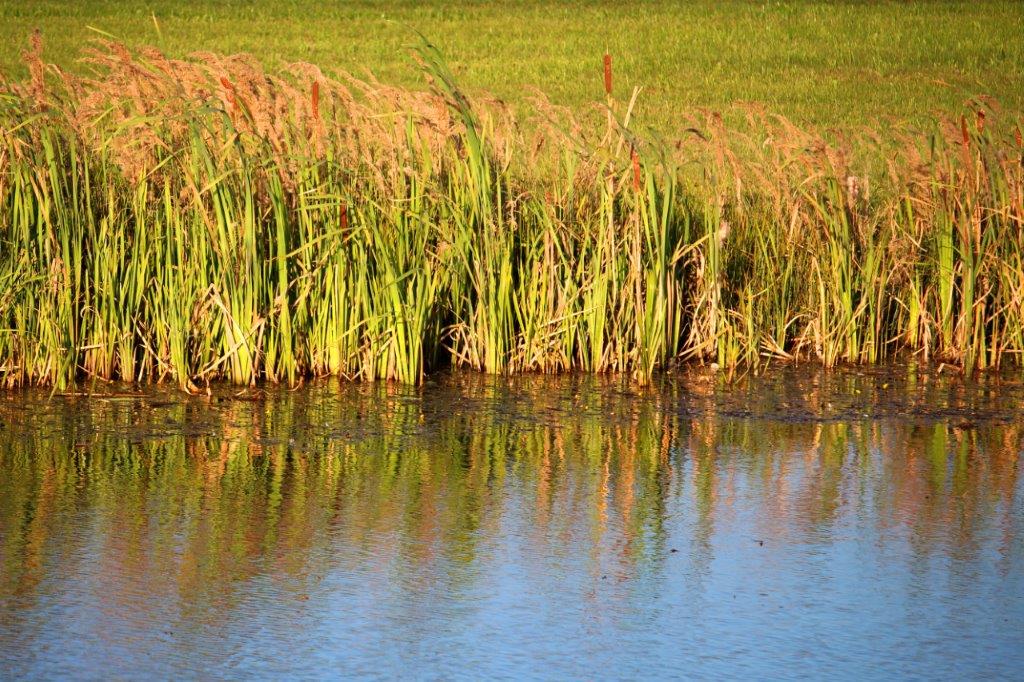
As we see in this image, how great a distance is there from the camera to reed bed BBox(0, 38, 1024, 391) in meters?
7.21

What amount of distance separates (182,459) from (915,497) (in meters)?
2.89

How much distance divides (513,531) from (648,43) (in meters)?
21.3

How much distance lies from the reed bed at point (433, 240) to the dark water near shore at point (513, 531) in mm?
→ 381

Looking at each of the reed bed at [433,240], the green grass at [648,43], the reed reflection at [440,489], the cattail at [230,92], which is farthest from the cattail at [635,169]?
the green grass at [648,43]

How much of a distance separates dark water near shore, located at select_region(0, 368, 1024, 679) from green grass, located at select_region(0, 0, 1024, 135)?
11420mm

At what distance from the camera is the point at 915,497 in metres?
5.68

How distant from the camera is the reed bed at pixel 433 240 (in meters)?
7.21

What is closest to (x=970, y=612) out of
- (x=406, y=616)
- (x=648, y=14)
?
(x=406, y=616)

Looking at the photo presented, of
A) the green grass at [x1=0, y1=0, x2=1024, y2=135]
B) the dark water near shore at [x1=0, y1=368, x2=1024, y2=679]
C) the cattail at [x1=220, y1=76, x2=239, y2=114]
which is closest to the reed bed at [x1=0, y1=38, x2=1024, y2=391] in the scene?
the cattail at [x1=220, y1=76, x2=239, y2=114]

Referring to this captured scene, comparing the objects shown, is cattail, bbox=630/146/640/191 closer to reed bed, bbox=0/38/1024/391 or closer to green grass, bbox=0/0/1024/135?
reed bed, bbox=0/38/1024/391

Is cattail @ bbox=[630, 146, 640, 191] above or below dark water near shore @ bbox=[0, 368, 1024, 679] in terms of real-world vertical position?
above

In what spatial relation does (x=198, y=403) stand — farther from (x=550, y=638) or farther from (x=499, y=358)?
(x=550, y=638)

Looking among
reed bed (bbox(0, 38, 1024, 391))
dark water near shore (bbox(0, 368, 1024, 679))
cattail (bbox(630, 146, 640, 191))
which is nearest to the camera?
dark water near shore (bbox(0, 368, 1024, 679))

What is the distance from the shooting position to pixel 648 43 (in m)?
25.6
